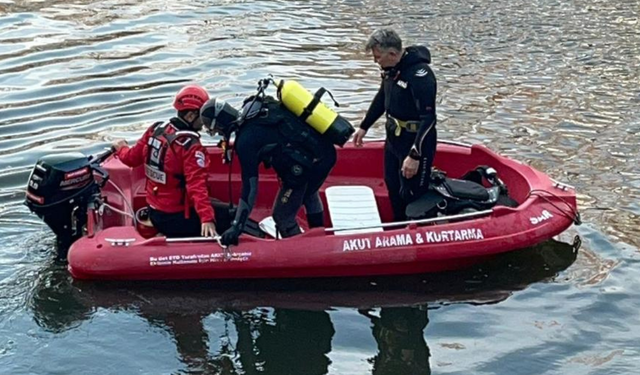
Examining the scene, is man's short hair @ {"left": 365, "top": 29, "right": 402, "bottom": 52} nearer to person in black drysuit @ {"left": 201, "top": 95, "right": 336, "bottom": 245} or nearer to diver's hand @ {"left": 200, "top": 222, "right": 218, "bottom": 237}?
person in black drysuit @ {"left": 201, "top": 95, "right": 336, "bottom": 245}

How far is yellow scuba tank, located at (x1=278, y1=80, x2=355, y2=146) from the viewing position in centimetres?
722

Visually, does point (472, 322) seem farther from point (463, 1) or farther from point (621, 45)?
point (463, 1)

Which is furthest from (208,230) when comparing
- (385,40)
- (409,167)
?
(385,40)

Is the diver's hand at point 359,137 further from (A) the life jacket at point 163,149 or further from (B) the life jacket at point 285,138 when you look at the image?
(A) the life jacket at point 163,149

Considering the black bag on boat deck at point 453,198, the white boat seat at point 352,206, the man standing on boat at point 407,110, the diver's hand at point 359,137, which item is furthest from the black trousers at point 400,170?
the diver's hand at point 359,137

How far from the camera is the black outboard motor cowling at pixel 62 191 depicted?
7.64 m

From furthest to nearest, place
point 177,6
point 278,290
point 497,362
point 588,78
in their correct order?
point 177,6, point 588,78, point 278,290, point 497,362

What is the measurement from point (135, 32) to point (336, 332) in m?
10.6

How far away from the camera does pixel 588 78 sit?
14047 millimetres

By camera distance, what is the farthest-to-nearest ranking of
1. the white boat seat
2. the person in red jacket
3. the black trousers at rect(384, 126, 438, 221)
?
the white boat seat
the black trousers at rect(384, 126, 438, 221)
the person in red jacket

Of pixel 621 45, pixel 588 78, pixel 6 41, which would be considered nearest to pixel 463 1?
pixel 621 45

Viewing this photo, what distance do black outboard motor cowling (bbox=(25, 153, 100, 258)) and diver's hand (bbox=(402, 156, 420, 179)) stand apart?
2597 millimetres

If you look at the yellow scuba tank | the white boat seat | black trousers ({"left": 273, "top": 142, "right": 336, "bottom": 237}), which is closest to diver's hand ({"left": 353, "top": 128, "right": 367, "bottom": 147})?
the white boat seat

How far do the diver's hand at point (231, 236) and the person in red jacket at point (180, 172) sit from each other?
11cm
